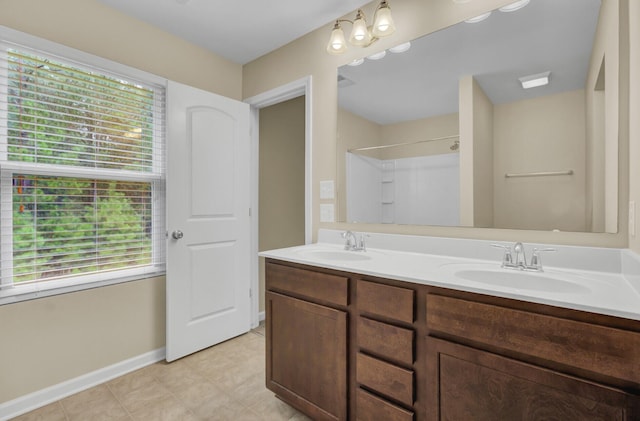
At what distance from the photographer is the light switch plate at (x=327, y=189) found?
2180 millimetres

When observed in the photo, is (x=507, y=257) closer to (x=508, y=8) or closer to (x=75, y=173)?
(x=508, y=8)

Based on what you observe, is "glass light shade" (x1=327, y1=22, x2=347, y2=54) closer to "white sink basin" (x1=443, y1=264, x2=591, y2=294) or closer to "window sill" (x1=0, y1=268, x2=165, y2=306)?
"white sink basin" (x1=443, y1=264, x2=591, y2=294)

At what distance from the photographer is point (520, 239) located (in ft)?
4.72

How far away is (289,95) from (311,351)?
6.47 ft

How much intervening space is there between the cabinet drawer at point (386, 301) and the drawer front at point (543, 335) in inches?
3.4

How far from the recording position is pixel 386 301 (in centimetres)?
123

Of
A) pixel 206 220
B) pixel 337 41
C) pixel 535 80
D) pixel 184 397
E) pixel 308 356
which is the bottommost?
pixel 184 397

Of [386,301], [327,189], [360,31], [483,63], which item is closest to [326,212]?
[327,189]

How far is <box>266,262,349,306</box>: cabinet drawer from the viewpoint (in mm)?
1386

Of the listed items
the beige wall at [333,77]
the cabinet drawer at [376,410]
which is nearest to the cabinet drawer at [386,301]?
the cabinet drawer at [376,410]

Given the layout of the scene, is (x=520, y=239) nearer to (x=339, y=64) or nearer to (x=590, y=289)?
(x=590, y=289)

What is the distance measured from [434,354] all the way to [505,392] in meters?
0.23

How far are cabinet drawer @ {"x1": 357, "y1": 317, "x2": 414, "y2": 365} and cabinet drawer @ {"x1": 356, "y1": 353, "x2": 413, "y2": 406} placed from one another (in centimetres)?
4

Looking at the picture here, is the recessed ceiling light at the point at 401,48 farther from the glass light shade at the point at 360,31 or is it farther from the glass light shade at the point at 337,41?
the glass light shade at the point at 337,41
